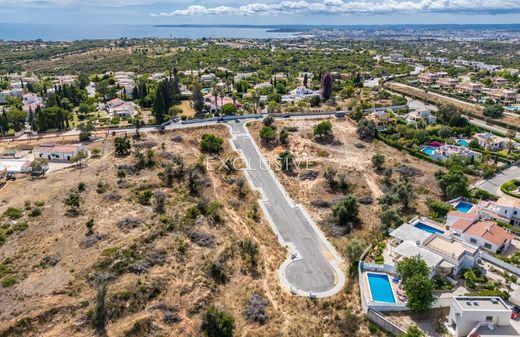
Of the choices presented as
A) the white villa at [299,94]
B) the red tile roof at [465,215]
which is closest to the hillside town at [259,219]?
the red tile roof at [465,215]

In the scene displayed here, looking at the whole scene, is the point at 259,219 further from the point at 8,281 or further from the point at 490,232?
the point at 8,281

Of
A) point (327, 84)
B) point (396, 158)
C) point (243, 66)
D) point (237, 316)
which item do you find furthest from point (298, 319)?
point (243, 66)

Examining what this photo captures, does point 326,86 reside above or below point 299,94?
above

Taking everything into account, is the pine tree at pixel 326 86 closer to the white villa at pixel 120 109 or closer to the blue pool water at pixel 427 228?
the white villa at pixel 120 109

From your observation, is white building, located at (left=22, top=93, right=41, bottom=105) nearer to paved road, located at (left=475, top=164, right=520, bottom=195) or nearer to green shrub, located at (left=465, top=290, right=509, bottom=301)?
paved road, located at (left=475, top=164, right=520, bottom=195)

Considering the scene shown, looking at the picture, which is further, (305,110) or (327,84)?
(327,84)

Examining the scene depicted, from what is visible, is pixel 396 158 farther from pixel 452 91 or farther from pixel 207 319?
pixel 452 91

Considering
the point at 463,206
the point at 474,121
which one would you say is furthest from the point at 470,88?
the point at 463,206
